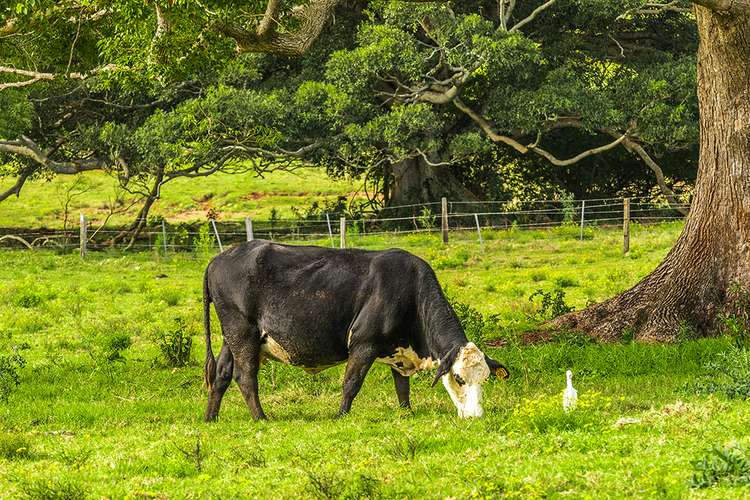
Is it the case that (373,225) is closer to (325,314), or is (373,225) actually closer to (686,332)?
(686,332)

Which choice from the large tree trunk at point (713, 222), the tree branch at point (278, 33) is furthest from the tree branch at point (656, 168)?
the large tree trunk at point (713, 222)

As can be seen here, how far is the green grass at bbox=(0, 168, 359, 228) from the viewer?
46.0 meters

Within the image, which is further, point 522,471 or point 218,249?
point 218,249

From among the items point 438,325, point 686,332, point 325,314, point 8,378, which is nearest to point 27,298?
point 8,378

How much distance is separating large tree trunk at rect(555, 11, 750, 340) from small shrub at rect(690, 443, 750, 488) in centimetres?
857

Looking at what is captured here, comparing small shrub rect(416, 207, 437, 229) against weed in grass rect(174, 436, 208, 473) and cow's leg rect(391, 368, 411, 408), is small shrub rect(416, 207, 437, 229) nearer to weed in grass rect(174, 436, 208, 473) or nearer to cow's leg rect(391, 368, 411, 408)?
cow's leg rect(391, 368, 411, 408)

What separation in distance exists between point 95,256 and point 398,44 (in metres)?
10.8

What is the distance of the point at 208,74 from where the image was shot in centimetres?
3306

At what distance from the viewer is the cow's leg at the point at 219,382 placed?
13258mm

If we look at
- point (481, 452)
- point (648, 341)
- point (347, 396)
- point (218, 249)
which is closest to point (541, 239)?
point (218, 249)

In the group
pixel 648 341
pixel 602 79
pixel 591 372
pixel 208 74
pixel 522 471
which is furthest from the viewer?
pixel 602 79

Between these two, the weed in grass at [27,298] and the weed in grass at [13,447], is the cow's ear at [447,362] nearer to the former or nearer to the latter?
the weed in grass at [13,447]

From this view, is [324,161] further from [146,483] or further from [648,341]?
[146,483]

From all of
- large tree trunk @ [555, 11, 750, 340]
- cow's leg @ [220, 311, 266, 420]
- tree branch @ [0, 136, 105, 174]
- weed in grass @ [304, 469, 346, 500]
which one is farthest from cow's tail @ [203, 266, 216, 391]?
tree branch @ [0, 136, 105, 174]
